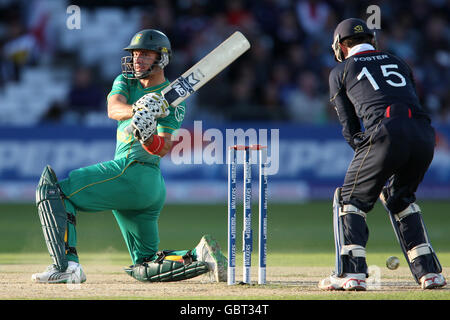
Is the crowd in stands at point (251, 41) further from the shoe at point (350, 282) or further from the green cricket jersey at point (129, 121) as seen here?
the shoe at point (350, 282)

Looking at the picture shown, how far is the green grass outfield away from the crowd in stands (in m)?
2.48

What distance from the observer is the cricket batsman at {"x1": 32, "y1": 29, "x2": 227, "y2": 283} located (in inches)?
210

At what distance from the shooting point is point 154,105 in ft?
17.2

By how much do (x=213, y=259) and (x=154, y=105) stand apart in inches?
47.0

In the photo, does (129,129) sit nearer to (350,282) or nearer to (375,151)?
(375,151)

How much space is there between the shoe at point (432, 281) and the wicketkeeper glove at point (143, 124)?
2082 mm

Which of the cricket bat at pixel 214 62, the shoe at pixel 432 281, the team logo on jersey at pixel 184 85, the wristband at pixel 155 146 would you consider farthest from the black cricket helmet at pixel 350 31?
the shoe at pixel 432 281

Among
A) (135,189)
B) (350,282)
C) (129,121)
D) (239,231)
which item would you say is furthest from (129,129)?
(239,231)

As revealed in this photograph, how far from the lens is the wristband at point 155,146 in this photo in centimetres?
531

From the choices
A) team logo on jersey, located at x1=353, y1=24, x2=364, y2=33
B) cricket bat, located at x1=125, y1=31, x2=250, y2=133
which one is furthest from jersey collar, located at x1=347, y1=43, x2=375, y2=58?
cricket bat, located at x1=125, y1=31, x2=250, y2=133

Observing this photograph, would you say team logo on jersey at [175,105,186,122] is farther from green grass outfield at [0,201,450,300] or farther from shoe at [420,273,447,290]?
shoe at [420,273,447,290]

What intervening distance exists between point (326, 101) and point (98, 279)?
9.25 m

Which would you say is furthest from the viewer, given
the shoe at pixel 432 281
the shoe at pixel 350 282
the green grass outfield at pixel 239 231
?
the green grass outfield at pixel 239 231

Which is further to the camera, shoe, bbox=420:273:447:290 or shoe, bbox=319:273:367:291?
shoe, bbox=420:273:447:290
